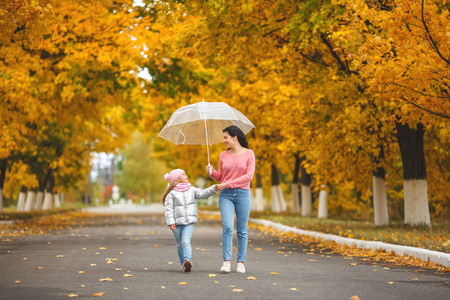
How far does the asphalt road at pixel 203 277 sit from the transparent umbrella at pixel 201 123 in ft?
6.65

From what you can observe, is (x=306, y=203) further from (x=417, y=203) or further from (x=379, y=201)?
(x=417, y=203)

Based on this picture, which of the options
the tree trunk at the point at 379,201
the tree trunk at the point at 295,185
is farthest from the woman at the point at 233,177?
the tree trunk at the point at 295,185

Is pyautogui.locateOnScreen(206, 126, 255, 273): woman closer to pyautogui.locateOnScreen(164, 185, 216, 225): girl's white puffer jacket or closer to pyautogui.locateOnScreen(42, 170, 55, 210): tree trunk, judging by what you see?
pyautogui.locateOnScreen(164, 185, 216, 225): girl's white puffer jacket

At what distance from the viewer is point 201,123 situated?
36.0 feet

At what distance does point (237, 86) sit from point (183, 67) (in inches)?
220

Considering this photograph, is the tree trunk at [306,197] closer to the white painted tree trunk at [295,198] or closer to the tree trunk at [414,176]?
the white painted tree trunk at [295,198]

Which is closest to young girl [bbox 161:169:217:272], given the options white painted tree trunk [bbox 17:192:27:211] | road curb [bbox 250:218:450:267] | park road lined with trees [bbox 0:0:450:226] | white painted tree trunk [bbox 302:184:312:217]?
road curb [bbox 250:218:450:267]

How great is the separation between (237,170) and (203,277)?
4.93 feet

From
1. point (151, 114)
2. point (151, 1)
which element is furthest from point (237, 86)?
point (151, 114)

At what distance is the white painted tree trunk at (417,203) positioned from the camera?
690 inches

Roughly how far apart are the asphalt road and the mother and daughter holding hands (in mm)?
422

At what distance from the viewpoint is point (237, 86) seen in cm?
2955

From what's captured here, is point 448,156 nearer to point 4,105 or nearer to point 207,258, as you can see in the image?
point 207,258

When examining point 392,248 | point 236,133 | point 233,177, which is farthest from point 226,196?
point 392,248
